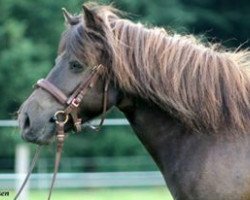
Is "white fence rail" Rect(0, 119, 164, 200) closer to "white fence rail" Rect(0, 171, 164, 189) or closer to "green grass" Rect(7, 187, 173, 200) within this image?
"white fence rail" Rect(0, 171, 164, 189)

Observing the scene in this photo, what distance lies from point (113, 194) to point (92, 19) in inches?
258

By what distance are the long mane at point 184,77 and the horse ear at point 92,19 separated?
3 cm

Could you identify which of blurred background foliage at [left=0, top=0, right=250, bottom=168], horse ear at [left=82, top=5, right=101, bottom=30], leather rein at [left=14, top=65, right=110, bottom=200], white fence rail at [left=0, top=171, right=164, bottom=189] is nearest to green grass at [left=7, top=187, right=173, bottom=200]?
white fence rail at [left=0, top=171, right=164, bottom=189]

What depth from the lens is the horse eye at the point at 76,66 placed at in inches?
179

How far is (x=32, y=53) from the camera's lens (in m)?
17.5

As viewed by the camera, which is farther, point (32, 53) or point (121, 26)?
point (32, 53)

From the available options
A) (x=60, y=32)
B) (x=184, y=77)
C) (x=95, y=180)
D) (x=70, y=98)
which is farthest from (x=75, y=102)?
(x=60, y=32)

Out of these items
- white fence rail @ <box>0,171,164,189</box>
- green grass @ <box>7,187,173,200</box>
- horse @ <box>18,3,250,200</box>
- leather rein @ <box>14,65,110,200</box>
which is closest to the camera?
horse @ <box>18,3,250,200</box>

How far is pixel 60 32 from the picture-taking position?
18359 millimetres

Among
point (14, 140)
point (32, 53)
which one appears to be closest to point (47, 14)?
point (32, 53)

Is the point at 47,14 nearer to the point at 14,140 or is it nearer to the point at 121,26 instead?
the point at 14,140

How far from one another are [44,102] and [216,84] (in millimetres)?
976

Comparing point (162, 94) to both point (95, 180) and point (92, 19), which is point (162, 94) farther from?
point (95, 180)

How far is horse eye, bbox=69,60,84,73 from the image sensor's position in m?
4.56
